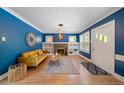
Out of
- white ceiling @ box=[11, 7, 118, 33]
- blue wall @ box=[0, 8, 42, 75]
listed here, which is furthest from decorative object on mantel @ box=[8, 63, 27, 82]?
white ceiling @ box=[11, 7, 118, 33]

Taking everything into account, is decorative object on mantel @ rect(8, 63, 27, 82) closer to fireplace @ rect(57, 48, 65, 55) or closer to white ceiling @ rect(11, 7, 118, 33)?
white ceiling @ rect(11, 7, 118, 33)

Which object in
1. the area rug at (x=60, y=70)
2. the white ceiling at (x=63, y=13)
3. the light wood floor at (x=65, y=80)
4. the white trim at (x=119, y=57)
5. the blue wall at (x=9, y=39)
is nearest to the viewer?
the light wood floor at (x=65, y=80)

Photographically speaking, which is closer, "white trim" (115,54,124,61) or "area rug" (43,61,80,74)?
"white trim" (115,54,124,61)

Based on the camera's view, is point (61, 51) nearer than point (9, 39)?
No

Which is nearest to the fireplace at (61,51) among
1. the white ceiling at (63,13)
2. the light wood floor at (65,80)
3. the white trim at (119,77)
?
the white ceiling at (63,13)

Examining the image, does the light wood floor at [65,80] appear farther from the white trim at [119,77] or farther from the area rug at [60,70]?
the area rug at [60,70]

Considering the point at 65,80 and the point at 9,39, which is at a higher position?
the point at 9,39

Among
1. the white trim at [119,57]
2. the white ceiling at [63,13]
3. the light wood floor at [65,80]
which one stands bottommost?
the light wood floor at [65,80]

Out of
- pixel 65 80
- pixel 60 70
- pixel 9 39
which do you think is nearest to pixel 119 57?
pixel 65 80

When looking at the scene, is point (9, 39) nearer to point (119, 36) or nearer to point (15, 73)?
point (15, 73)

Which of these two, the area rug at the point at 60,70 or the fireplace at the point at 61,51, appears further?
the fireplace at the point at 61,51

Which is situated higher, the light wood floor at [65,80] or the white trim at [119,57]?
the white trim at [119,57]
